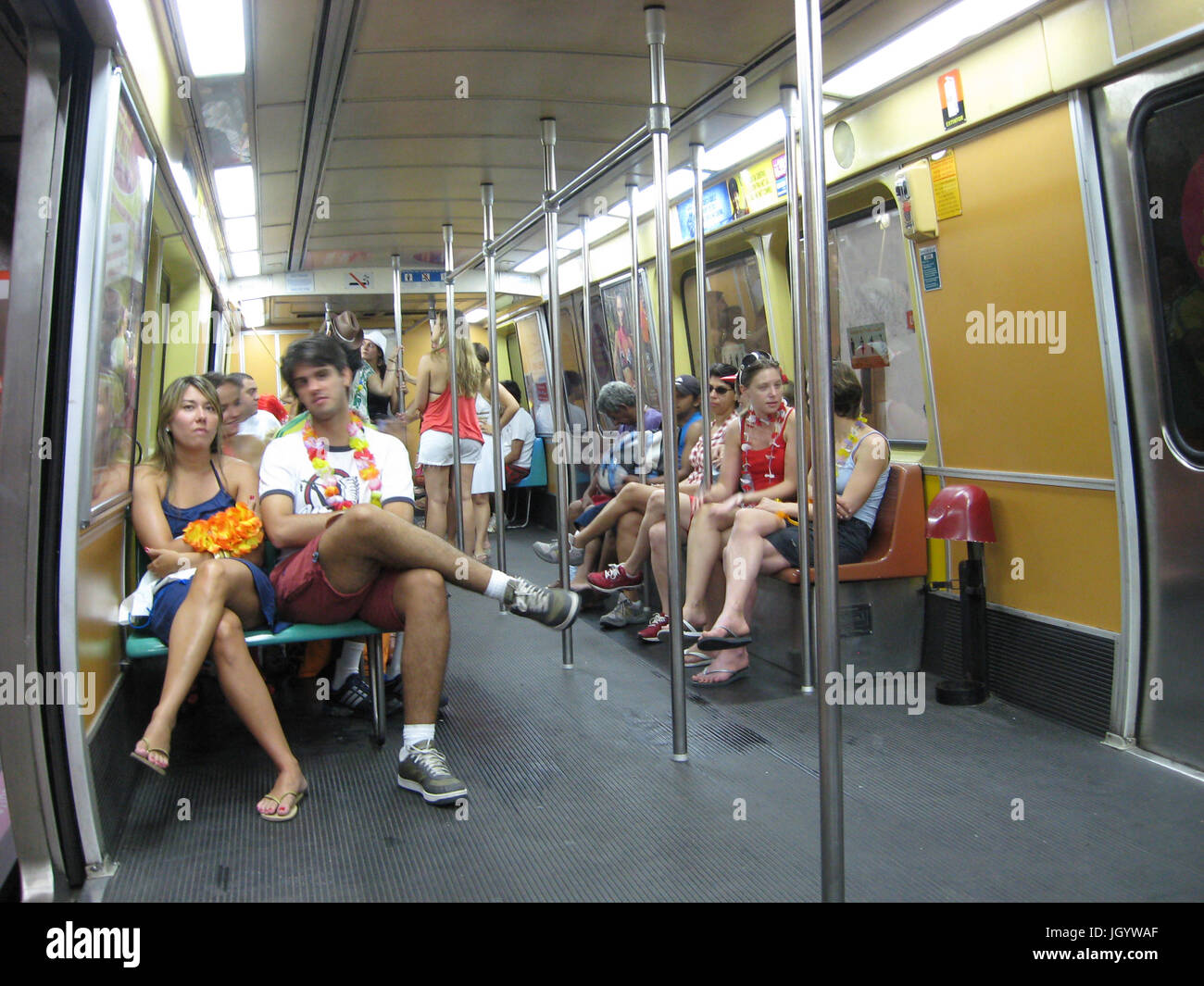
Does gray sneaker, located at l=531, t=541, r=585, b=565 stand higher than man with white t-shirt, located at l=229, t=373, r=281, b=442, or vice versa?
man with white t-shirt, located at l=229, t=373, r=281, b=442

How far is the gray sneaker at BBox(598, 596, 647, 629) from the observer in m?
6.02

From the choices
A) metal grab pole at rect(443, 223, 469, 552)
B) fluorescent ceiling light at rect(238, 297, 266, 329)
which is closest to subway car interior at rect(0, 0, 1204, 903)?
metal grab pole at rect(443, 223, 469, 552)

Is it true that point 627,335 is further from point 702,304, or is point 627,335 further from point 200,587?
point 200,587

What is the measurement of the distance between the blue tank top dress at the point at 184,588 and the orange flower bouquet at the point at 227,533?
7 cm

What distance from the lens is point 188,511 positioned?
384cm

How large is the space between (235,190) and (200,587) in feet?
12.1

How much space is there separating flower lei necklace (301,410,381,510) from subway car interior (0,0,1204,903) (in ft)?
1.62

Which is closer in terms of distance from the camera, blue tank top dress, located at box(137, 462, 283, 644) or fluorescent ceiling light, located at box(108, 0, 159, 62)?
fluorescent ceiling light, located at box(108, 0, 159, 62)

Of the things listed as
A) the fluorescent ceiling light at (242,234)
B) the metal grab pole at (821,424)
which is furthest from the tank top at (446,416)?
the metal grab pole at (821,424)

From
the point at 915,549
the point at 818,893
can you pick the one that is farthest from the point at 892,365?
the point at 818,893

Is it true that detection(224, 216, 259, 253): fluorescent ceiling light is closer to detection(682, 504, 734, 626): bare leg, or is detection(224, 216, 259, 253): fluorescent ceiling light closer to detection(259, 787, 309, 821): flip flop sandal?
detection(682, 504, 734, 626): bare leg

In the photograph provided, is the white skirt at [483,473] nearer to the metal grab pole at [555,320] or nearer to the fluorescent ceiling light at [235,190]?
the fluorescent ceiling light at [235,190]

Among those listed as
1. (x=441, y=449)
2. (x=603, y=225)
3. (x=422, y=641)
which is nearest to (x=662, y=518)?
(x=422, y=641)

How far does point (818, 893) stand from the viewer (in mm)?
2646
